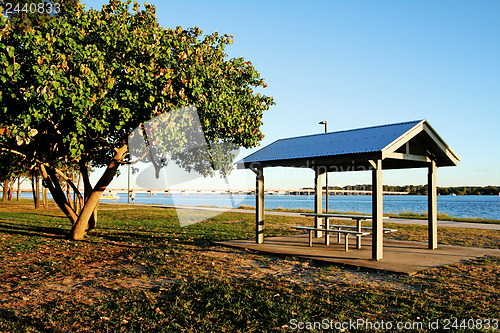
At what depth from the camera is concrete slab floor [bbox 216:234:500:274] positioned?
9.56m

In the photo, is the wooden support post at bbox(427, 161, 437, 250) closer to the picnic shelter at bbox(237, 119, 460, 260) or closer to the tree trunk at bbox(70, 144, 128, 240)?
the picnic shelter at bbox(237, 119, 460, 260)

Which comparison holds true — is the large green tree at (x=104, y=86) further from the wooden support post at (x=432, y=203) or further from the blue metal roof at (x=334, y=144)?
the wooden support post at (x=432, y=203)

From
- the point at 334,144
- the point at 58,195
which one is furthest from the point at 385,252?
the point at 58,195

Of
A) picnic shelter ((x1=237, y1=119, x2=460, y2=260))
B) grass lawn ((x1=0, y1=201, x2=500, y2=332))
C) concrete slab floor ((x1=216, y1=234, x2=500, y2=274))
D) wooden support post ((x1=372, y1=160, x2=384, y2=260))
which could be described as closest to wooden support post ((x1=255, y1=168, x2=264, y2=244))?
picnic shelter ((x1=237, y1=119, x2=460, y2=260))

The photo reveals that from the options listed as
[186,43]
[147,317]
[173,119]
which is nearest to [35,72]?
[173,119]

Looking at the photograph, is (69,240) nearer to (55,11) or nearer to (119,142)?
(119,142)

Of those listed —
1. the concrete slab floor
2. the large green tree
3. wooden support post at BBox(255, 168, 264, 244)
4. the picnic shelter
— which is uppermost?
the large green tree

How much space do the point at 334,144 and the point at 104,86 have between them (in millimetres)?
7038

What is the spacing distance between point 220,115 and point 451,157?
7.46 meters

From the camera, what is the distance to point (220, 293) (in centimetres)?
703

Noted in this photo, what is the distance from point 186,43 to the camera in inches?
522

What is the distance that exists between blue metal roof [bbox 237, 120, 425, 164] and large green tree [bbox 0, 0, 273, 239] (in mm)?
1726

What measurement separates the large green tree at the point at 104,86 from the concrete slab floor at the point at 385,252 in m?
4.37

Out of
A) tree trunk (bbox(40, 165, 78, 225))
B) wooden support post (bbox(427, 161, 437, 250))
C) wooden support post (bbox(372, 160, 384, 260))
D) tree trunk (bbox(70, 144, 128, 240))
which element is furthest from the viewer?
tree trunk (bbox(40, 165, 78, 225))
